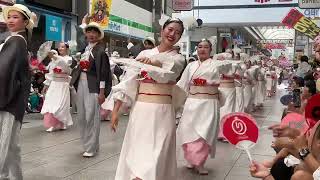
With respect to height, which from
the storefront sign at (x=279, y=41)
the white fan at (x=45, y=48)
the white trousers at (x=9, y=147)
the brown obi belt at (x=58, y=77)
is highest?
the storefront sign at (x=279, y=41)

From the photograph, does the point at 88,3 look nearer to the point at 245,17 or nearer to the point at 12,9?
the point at 245,17

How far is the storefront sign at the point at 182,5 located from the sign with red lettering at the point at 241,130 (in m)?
14.0

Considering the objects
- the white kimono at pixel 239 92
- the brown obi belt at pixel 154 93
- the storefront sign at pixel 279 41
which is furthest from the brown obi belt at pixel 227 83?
the storefront sign at pixel 279 41

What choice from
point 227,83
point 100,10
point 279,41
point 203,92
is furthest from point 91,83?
point 279,41

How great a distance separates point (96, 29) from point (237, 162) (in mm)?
2429

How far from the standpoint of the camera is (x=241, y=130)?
2574mm

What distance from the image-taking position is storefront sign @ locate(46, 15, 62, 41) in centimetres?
1352

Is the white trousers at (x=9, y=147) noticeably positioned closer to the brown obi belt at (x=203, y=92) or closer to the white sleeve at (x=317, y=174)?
the brown obi belt at (x=203, y=92)

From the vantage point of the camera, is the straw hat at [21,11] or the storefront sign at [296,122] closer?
the storefront sign at [296,122]

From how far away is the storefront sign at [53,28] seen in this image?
13521 mm

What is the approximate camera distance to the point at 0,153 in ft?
12.6

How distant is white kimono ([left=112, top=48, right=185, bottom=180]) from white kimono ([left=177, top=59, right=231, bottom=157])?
173 centimetres

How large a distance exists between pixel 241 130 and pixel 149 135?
3.46 ft

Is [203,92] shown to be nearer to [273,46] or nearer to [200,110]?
[200,110]
